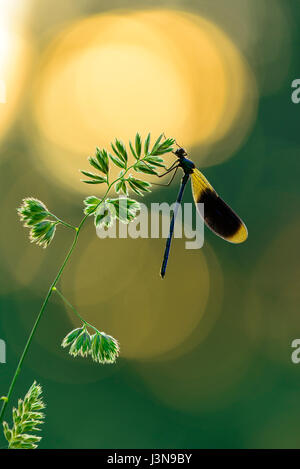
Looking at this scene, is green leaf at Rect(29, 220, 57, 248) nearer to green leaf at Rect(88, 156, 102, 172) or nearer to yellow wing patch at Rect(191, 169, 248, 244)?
green leaf at Rect(88, 156, 102, 172)

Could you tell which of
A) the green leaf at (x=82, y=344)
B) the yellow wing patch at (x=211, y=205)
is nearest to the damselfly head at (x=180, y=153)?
the yellow wing patch at (x=211, y=205)

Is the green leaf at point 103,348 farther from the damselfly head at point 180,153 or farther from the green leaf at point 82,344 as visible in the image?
the damselfly head at point 180,153

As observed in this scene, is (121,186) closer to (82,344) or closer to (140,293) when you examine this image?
(82,344)

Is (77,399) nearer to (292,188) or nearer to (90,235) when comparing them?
(90,235)

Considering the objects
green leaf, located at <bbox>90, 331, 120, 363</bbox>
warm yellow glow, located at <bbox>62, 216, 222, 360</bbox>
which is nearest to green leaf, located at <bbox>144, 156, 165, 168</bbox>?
green leaf, located at <bbox>90, 331, 120, 363</bbox>

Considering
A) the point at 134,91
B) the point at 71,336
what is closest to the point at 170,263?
the point at 134,91
